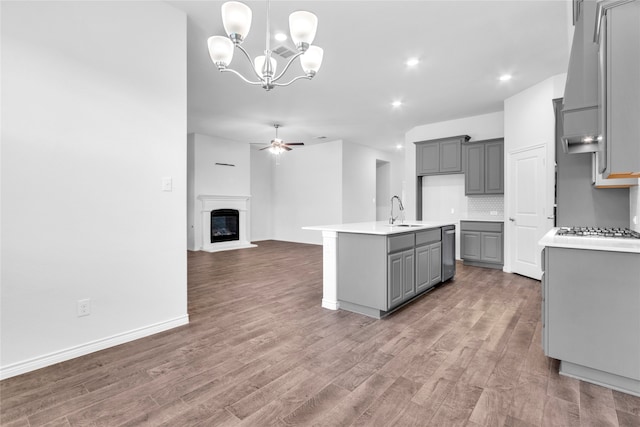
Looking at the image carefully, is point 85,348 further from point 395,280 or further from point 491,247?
point 491,247

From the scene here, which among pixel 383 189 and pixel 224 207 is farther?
pixel 383 189

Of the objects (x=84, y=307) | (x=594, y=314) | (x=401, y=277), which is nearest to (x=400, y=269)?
(x=401, y=277)

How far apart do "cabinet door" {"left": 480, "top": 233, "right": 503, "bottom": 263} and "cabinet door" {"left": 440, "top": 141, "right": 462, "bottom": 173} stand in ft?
4.45

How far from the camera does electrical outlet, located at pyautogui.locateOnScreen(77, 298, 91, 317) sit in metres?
2.37

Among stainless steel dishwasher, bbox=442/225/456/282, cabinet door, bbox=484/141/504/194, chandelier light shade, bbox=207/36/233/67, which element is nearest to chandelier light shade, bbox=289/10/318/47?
chandelier light shade, bbox=207/36/233/67

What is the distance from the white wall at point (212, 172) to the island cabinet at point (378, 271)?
5.49 metres

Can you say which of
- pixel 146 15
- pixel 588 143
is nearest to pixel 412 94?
pixel 588 143

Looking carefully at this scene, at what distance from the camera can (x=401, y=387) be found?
1975 mm

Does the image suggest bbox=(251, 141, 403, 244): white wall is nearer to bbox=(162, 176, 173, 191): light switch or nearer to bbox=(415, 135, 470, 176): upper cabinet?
bbox=(415, 135, 470, 176): upper cabinet

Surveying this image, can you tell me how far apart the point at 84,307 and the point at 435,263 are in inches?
146

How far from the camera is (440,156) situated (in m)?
6.22

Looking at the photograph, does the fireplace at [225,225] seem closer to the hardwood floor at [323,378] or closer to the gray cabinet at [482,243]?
the hardwood floor at [323,378]

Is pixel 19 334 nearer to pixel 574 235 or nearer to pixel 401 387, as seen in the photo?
pixel 401 387

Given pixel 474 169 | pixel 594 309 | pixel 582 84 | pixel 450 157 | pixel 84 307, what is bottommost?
pixel 84 307
